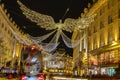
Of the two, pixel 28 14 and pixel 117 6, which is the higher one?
pixel 117 6

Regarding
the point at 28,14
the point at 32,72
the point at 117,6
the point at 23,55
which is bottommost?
the point at 32,72

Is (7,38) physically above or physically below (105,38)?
above

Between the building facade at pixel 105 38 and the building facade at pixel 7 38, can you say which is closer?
the building facade at pixel 105 38

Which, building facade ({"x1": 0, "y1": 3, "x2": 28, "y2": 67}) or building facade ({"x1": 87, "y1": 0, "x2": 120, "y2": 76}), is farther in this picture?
building facade ({"x1": 0, "y1": 3, "x2": 28, "y2": 67})

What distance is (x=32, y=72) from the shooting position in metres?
23.5

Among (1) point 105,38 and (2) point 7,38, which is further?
(2) point 7,38

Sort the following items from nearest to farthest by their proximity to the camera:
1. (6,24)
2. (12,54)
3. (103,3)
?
(103,3) < (6,24) < (12,54)

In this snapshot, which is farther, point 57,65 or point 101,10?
point 57,65

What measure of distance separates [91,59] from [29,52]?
129ft

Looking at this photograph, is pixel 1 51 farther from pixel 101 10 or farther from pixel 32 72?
pixel 32 72

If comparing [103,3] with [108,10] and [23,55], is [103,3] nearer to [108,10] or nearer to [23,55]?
[108,10]

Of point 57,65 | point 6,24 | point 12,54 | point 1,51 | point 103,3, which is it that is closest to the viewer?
point 103,3

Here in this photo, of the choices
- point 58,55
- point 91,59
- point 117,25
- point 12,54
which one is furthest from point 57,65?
point 117,25

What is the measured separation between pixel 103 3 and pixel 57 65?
95584 millimetres
